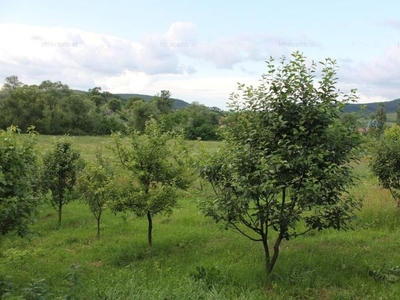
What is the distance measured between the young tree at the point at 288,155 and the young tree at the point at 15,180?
3.67 metres

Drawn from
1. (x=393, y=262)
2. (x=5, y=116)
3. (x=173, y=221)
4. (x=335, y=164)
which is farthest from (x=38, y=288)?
(x=5, y=116)

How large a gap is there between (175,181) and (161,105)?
10640 cm

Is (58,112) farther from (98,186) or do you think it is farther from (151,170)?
(151,170)

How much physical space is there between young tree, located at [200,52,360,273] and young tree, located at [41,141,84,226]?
366 inches

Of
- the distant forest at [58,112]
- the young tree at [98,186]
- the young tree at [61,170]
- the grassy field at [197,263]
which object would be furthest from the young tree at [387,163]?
the distant forest at [58,112]

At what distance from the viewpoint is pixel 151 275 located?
8.61 metres

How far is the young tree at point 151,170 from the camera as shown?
34.0 ft

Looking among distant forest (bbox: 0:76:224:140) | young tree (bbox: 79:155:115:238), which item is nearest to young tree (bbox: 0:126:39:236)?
young tree (bbox: 79:155:115:238)

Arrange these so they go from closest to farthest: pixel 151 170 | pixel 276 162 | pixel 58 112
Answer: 1. pixel 276 162
2. pixel 151 170
3. pixel 58 112

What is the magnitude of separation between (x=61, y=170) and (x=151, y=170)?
20.2 feet

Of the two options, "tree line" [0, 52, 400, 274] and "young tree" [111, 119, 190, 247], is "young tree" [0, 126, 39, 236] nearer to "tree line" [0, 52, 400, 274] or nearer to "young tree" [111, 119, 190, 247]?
"tree line" [0, 52, 400, 274]

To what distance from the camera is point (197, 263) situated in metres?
9.28

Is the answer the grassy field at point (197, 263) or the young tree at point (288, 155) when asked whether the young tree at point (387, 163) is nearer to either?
the grassy field at point (197, 263)

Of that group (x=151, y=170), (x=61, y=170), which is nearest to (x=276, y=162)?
(x=151, y=170)
